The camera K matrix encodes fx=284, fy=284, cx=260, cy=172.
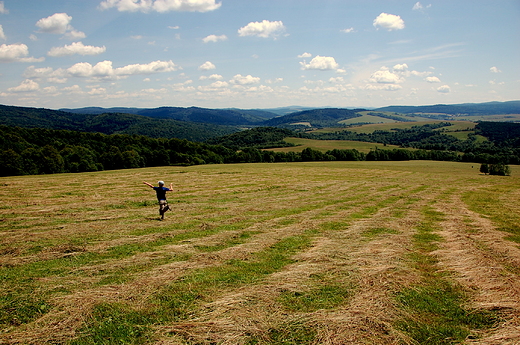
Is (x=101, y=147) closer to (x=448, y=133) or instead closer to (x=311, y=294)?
(x=311, y=294)

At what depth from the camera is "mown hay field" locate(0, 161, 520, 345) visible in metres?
5.75

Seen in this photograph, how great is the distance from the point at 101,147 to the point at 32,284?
84347 mm

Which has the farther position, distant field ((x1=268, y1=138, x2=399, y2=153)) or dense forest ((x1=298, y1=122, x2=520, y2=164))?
distant field ((x1=268, y1=138, x2=399, y2=153))

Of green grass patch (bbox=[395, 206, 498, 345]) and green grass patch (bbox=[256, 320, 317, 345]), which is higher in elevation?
green grass patch (bbox=[256, 320, 317, 345])

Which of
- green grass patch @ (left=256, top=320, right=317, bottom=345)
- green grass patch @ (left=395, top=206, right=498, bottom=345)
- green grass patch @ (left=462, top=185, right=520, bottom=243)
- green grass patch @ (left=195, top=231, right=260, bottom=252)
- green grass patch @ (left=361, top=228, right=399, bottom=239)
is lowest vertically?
green grass patch @ (left=462, top=185, right=520, bottom=243)

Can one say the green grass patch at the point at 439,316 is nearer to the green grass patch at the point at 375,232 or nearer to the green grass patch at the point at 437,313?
the green grass patch at the point at 437,313

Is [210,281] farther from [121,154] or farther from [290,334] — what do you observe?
[121,154]

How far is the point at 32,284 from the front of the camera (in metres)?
7.46

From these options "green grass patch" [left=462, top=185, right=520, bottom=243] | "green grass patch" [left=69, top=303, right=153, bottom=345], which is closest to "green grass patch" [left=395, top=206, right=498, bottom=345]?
"green grass patch" [left=69, top=303, right=153, bottom=345]

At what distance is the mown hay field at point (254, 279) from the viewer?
5.75 metres

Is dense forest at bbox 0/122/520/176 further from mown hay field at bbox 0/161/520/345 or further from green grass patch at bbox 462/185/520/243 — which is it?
mown hay field at bbox 0/161/520/345

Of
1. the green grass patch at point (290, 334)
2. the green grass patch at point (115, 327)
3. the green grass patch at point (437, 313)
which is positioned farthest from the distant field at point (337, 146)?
the green grass patch at point (290, 334)

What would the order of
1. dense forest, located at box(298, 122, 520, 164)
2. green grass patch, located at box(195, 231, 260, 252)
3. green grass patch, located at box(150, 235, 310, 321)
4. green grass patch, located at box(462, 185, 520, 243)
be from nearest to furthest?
green grass patch, located at box(150, 235, 310, 321)
green grass patch, located at box(195, 231, 260, 252)
green grass patch, located at box(462, 185, 520, 243)
dense forest, located at box(298, 122, 520, 164)

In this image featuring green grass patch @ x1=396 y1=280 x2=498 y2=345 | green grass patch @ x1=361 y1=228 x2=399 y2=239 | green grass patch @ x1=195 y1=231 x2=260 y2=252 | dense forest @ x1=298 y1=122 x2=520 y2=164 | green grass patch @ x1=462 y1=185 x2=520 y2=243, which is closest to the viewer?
green grass patch @ x1=396 y1=280 x2=498 y2=345
